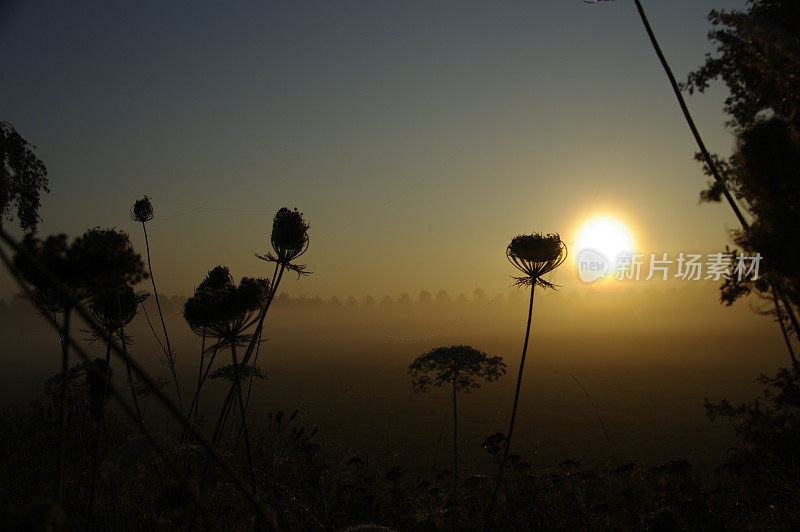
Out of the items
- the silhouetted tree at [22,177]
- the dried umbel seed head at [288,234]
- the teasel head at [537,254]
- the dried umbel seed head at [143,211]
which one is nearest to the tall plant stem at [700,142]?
the teasel head at [537,254]

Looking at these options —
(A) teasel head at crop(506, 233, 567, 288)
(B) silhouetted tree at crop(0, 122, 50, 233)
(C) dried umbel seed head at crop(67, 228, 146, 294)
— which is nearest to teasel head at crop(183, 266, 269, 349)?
(C) dried umbel seed head at crop(67, 228, 146, 294)

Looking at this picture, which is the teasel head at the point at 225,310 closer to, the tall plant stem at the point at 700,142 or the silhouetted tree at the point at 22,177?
the tall plant stem at the point at 700,142

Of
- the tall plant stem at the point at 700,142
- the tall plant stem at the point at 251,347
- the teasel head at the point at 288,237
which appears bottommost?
the tall plant stem at the point at 251,347

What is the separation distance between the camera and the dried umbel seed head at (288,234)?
14.7ft

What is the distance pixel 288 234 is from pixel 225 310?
1.83m

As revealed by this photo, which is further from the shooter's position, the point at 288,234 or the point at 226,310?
the point at 288,234

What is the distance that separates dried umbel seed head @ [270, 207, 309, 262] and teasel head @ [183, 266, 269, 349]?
1.45 meters

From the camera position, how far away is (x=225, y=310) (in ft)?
9.07

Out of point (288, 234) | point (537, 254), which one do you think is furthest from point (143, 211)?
point (537, 254)

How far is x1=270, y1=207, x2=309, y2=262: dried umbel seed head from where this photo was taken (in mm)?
4473

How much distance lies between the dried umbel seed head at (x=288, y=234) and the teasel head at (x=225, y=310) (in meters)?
1.45

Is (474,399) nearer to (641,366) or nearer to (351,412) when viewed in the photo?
(351,412)

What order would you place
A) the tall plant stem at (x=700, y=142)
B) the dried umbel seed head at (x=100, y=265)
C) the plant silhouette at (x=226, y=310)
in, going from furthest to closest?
the tall plant stem at (x=700, y=142), the plant silhouette at (x=226, y=310), the dried umbel seed head at (x=100, y=265)

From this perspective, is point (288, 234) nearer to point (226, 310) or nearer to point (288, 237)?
point (288, 237)
